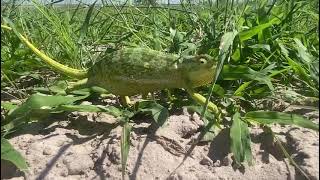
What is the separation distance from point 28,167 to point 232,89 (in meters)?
0.88

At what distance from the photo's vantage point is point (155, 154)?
1611 mm

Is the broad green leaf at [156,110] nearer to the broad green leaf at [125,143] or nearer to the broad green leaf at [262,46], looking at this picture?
the broad green leaf at [125,143]

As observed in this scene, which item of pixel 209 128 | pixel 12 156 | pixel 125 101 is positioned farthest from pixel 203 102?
pixel 12 156

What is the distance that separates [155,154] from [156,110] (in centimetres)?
21

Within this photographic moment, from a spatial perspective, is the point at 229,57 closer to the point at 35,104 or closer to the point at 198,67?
the point at 198,67

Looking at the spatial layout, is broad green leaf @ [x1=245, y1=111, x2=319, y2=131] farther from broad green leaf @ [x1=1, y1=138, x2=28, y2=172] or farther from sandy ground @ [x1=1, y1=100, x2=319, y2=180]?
broad green leaf @ [x1=1, y1=138, x2=28, y2=172]

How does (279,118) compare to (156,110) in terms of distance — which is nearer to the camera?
(279,118)

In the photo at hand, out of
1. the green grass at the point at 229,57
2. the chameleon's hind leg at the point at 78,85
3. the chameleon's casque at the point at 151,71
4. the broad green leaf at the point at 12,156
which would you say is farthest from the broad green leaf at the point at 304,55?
the broad green leaf at the point at 12,156

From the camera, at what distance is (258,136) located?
167cm

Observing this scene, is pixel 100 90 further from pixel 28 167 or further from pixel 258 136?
pixel 258 136

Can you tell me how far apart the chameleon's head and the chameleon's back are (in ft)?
0.11

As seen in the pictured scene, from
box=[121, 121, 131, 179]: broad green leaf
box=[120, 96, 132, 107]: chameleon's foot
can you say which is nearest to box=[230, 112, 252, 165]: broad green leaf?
box=[121, 121, 131, 179]: broad green leaf

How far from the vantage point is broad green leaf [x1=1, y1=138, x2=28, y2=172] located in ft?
4.96

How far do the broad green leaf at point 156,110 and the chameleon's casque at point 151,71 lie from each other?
0.07 meters
